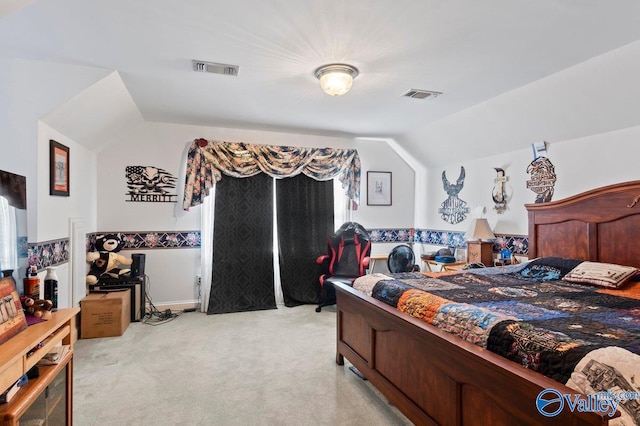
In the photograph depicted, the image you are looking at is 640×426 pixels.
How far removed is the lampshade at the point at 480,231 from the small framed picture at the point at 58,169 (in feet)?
13.8

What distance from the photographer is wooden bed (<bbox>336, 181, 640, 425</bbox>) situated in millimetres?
1373

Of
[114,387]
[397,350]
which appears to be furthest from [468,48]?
[114,387]

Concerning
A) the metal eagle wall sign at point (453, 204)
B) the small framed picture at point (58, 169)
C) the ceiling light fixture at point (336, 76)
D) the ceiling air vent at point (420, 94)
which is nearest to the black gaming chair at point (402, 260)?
the metal eagle wall sign at point (453, 204)

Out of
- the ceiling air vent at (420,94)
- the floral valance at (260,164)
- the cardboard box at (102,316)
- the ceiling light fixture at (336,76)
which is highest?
the ceiling air vent at (420,94)

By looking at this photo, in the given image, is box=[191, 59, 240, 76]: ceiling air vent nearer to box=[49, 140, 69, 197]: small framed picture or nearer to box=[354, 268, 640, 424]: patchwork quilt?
box=[49, 140, 69, 197]: small framed picture

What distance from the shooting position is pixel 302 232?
512 cm

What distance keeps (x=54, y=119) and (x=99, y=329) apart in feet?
6.70

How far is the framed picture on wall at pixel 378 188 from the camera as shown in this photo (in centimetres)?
556

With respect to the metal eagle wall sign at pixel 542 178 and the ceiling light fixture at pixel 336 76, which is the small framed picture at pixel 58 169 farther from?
the metal eagle wall sign at pixel 542 178

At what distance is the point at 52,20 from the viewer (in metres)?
2.19

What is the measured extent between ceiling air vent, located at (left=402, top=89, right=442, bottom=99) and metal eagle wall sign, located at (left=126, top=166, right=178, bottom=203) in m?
3.03

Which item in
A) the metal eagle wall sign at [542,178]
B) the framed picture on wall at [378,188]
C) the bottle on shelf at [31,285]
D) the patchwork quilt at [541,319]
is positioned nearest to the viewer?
the patchwork quilt at [541,319]

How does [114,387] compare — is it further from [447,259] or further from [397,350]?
[447,259]

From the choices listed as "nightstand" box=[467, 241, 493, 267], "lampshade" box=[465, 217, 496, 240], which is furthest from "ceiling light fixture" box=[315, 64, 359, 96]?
"nightstand" box=[467, 241, 493, 267]
